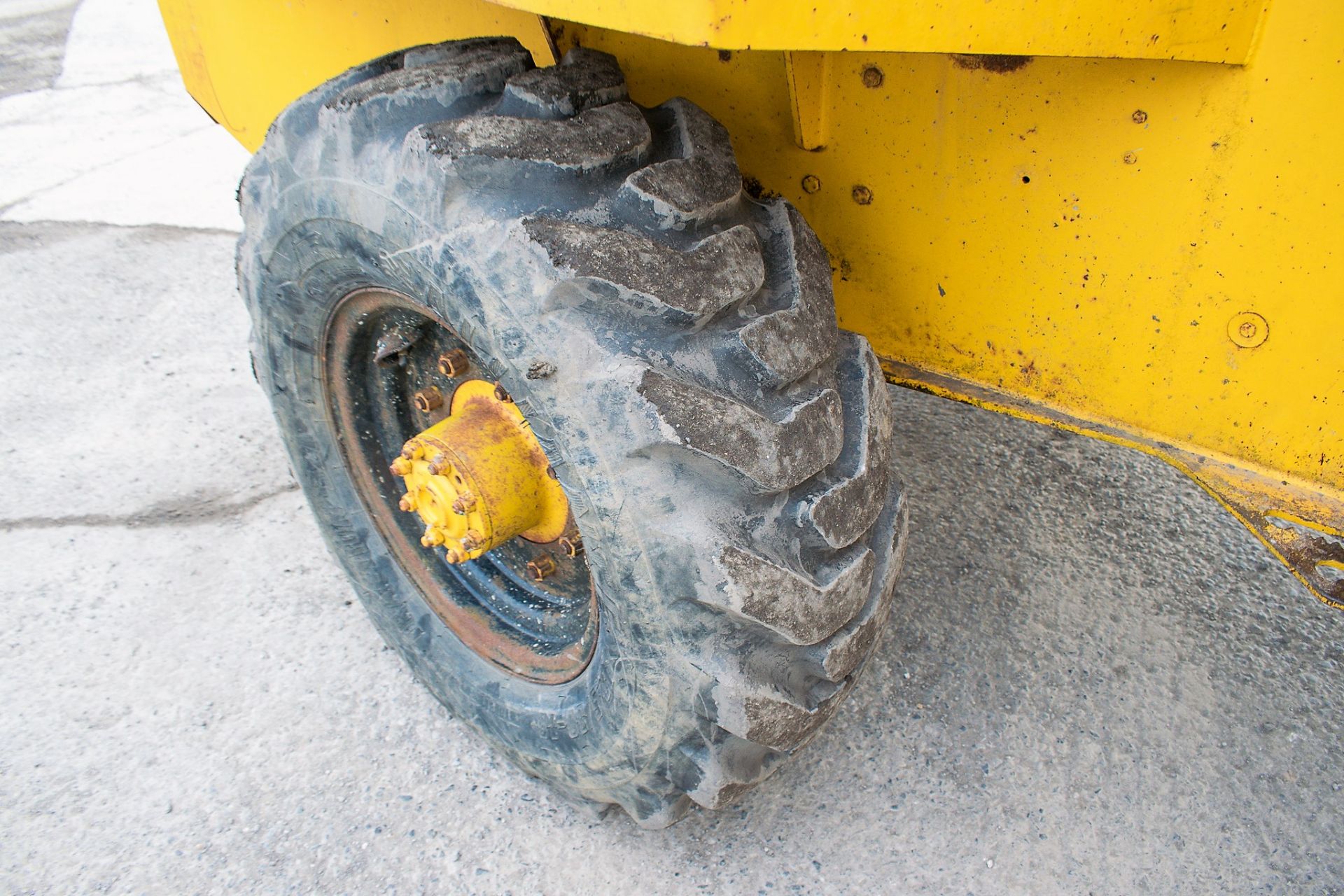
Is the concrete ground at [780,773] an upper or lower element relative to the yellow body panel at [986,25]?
lower

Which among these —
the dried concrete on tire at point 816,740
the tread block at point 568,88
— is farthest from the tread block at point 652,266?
the dried concrete on tire at point 816,740

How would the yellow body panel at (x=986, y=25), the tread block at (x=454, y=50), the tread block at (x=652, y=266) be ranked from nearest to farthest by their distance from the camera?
1. the yellow body panel at (x=986, y=25)
2. the tread block at (x=652, y=266)
3. the tread block at (x=454, y=50)

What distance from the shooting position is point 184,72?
2.12 metres

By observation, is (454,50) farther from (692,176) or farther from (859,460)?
(859,460)

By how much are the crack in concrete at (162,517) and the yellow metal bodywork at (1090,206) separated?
4.82 ft

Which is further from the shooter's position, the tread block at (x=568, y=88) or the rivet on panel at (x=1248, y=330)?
the tread block at (x=568, y=88)

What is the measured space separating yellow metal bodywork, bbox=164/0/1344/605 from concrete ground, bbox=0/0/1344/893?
2.28 feet

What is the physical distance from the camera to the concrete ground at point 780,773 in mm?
1564

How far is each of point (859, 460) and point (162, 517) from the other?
1.82 meters

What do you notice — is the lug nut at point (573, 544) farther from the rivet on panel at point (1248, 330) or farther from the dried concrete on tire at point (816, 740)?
the rivet on panel at point (1248, 330)

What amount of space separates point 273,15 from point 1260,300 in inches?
66.3

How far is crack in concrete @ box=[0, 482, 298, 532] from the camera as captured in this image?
2.27 meters

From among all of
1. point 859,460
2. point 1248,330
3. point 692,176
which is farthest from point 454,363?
point 1248,330

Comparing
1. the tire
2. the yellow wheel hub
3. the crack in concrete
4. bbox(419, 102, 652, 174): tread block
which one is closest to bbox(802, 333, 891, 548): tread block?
the tire
